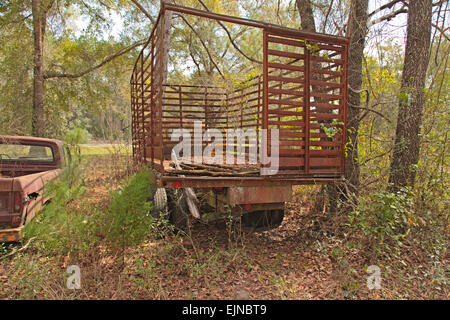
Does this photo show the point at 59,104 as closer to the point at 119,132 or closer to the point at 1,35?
the point at 1,35

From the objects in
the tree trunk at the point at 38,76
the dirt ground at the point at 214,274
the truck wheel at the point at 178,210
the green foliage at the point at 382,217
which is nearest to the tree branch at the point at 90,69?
the tree trunk at the point at 38,76

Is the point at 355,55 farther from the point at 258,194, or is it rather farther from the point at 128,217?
the point at 128,217

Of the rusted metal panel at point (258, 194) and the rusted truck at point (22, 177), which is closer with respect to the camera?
the rusted truck at point (22, 177)

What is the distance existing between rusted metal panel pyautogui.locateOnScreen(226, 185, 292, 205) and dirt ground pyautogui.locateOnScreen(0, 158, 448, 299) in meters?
0.67

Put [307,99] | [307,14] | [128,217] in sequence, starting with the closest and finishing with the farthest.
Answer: [128,217] < [307,99] < [307,14]

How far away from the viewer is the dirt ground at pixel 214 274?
10.2 ft

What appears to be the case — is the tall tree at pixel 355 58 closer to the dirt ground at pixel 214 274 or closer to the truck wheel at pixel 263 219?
the truck wheel at pixel 263 219

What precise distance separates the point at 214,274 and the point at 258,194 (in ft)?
3.97

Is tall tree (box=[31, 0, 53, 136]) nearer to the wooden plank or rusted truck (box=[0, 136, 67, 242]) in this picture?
rusted truck (box=[0, 136, 67, 242])

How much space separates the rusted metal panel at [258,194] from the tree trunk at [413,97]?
1.78 m

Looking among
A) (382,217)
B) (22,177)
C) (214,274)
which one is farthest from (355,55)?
(22,177)

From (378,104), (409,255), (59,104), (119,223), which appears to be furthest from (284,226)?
(59,104)

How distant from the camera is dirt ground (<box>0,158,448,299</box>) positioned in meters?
3.11

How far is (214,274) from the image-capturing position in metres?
3.44
